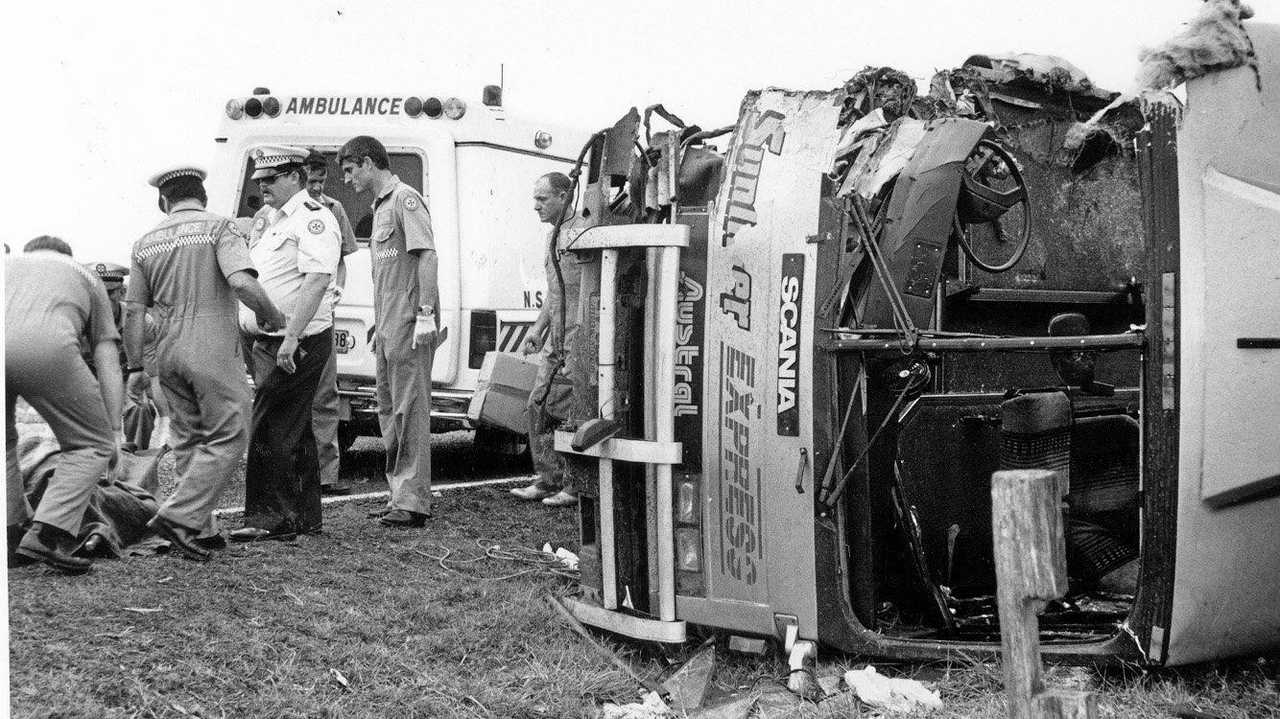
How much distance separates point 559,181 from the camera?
24.8 ft

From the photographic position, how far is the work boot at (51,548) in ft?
16.0

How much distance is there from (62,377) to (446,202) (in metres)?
3.49

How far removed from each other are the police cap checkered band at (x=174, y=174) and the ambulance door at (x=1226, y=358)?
3810 mm

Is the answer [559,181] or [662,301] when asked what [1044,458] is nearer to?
[662,301]

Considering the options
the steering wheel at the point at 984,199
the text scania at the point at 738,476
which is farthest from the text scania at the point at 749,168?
the steering wheel at the point at 984,199

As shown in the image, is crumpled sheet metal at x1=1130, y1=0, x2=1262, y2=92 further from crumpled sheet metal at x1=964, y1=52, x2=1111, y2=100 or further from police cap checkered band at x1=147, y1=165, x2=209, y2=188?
police cap checkered band at x1=147, y1=165, x2=209, y2=188

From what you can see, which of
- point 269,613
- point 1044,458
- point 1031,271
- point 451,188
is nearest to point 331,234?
point 451,188

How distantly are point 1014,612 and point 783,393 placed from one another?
3.99 feet

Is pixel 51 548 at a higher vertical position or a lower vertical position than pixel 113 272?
lower

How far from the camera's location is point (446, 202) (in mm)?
8156

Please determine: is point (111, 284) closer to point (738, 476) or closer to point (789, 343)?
point (738, 476)

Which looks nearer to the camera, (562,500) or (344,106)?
(562,500)

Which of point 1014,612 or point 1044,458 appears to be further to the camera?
point 1044,458

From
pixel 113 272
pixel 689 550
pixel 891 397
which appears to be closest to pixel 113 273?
pixel 113 272
